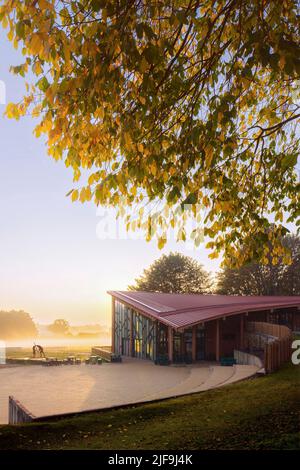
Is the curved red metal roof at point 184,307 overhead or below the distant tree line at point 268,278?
below

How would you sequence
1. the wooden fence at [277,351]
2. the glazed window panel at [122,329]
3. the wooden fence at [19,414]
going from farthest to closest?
1. the glazed window panel at [122,329]
2. the wooden fence at [277,351]
3. the wooden fence at [19,414]

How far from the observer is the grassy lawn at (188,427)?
8.77m

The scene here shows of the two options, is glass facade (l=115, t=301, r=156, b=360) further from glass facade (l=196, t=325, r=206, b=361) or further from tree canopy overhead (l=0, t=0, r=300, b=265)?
tree canopy overhead (l=0, t=0, r=300, b=265)

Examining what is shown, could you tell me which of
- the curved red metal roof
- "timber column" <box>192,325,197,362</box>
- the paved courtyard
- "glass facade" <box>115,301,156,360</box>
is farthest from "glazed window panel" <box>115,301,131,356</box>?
"timber column" <box>192,325,197,362</box>

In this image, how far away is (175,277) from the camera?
6856 centimetres

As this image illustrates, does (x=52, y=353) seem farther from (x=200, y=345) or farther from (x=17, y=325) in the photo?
(x=17, y=325)

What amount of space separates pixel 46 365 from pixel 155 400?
78.7ft

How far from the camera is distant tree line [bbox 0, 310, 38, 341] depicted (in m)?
106

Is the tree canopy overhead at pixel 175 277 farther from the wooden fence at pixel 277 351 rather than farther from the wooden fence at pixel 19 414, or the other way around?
the wooden fence at pixel 19 414

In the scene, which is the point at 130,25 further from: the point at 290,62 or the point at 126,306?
the point at 126,306

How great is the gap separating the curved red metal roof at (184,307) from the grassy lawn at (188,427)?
A: 703 inches

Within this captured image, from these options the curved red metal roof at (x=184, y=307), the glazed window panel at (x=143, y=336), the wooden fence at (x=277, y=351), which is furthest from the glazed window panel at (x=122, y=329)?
the wooden fence at (x=277, y=351)

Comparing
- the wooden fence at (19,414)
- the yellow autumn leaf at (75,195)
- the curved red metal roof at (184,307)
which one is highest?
the yellow autumn leaf at (75,195)

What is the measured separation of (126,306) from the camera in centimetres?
4256
